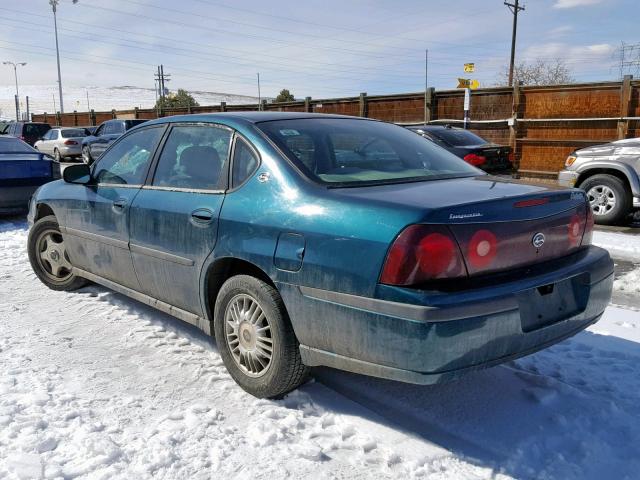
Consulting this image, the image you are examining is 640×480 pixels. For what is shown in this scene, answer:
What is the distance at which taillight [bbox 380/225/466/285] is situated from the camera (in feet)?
7.87

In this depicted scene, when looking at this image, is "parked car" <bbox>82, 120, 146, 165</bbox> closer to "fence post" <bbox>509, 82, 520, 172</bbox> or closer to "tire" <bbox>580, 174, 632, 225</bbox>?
"fence post" <bbox>509, 82, 520, 172</bbox>

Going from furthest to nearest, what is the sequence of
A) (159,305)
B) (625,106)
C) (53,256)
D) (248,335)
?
(625,106), (53,256), (159,305), (248,335)

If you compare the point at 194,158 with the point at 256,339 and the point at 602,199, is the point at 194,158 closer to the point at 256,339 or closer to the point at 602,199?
the point at 256,339

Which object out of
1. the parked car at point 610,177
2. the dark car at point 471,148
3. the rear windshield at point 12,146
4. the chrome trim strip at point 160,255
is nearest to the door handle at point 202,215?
the chrome trim strip at point 160,255

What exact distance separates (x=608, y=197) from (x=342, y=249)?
24.9 feet

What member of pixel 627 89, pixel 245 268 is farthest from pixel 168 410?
pixel 627 89

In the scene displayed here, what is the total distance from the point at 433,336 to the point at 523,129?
15.3 metres

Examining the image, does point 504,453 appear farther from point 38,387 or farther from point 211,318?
point 38,387

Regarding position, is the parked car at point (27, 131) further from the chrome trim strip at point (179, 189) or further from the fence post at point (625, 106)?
the chrome trim strip at point (179, 189)

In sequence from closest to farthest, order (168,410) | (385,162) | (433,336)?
(433,336), (168,410), (385,162)

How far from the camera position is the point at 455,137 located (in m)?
11.4

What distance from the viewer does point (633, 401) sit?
3092 millimetres

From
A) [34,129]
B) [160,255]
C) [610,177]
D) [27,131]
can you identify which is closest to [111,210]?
[160,255]

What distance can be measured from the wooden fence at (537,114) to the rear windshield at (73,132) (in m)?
11.9
